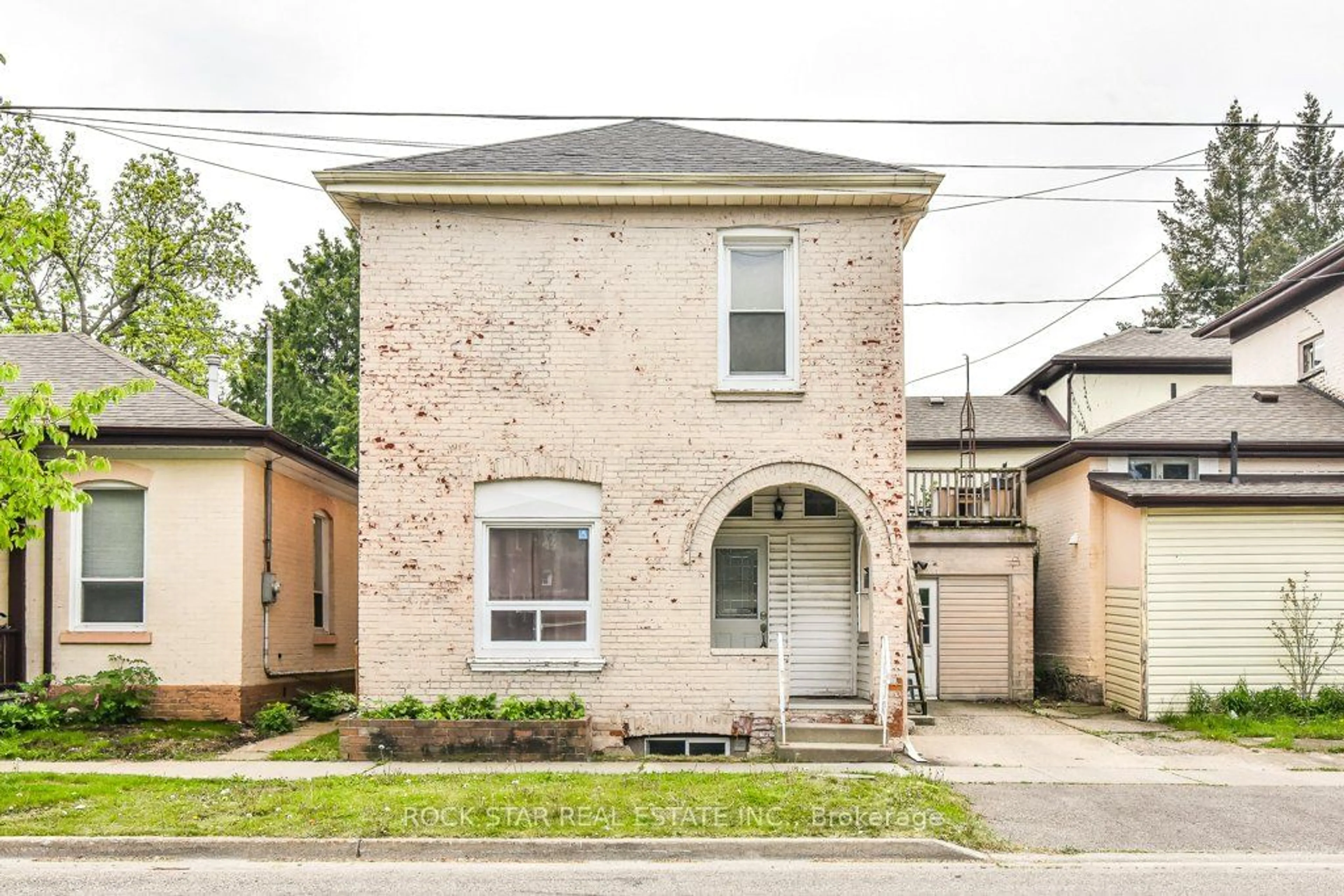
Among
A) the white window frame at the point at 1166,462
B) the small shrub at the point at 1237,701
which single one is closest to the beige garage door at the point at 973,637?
the white window frame at the point at 1166,462

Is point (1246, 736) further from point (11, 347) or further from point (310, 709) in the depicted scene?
point (11, 347)

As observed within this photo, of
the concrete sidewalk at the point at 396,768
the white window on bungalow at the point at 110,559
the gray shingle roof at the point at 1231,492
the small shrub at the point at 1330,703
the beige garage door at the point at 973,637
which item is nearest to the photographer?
the concrete sidewalk at the point at 396,768

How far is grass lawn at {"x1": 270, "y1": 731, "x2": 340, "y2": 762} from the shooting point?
13070mm

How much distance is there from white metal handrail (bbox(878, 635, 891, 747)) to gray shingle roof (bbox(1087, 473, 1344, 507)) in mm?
5231

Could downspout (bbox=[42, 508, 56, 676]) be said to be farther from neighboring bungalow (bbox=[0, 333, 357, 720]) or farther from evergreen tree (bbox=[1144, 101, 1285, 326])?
evergreen tree (bbox=[1144, 101, 1285, 326])

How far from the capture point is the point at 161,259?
35031 millimetres

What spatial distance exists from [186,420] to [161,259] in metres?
21.4

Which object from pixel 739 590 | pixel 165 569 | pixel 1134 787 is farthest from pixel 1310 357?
pixel 165 569

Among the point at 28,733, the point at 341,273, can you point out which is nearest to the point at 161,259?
the point at 341,273

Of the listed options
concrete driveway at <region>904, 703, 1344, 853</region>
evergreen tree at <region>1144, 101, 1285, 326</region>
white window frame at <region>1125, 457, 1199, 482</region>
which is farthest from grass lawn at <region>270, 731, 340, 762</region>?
evergreen tree at <region>1144, 101, 1285, 326</region>

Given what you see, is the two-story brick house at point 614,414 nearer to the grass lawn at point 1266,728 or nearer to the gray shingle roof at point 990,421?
the grass lawn at point 1266,728

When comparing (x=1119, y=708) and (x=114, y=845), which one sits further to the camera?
(x=1119, y=708)

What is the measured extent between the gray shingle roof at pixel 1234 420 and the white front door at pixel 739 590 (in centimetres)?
669

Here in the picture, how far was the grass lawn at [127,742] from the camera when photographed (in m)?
13.2
